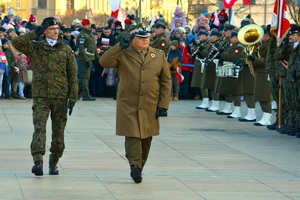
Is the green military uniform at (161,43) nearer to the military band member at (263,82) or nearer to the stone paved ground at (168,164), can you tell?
the stone paved ground at (168,164)

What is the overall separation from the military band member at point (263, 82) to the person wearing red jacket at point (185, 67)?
7532mm

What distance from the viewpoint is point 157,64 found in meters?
13.5

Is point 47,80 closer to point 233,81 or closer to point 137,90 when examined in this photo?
point 137,90

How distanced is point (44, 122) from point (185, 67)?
54.9 ft

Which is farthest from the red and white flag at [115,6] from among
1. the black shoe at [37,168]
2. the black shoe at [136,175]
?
the black shoe at [136,175]

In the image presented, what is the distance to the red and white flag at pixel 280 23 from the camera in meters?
20.8

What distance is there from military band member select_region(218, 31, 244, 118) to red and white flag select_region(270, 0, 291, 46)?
193 cm

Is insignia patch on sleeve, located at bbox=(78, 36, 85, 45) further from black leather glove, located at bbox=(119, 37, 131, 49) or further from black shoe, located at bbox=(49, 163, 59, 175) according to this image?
black leather glove, located at bbox=(119, 37, 131, 49)

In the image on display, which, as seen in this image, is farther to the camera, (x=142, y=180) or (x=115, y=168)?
(x=115, y=168)

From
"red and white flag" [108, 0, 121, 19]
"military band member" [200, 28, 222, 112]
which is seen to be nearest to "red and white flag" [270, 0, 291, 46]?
"military band member" [200, 28, 222, 112]

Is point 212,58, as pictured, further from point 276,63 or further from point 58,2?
point 58,2

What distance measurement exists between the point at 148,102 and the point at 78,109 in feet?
41.2

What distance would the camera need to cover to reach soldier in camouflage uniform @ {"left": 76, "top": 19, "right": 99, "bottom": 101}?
28.7 m

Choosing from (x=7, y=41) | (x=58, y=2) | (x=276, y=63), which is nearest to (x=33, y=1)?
(x=58, y=2)
